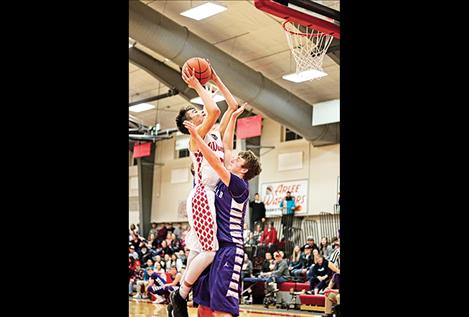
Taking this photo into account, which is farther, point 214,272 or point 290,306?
point 290,306

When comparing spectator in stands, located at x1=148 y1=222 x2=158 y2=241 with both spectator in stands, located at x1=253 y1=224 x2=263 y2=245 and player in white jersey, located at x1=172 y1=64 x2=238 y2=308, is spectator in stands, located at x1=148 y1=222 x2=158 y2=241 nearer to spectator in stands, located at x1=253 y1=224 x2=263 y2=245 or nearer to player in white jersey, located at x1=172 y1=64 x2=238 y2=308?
spectator in stands, located at x1=253 y1=224 x2=263 y2=245

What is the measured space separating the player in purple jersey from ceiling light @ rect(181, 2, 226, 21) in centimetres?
932

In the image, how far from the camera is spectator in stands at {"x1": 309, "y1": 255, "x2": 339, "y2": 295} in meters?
13.0

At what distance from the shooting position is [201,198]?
4590mm

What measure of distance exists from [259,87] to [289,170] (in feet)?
16.5

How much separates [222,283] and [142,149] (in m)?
20.6

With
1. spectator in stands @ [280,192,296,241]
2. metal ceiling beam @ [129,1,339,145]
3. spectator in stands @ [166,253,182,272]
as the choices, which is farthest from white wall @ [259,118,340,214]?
spectator in stands @ [166,253,182,272]

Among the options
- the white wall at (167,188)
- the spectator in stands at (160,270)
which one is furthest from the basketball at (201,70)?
the white wall at (167,188)
